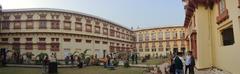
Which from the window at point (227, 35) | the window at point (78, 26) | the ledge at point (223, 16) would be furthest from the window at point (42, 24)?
the ledge at point (223, 16)

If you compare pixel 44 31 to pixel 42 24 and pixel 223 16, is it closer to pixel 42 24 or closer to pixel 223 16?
pixel 42 24

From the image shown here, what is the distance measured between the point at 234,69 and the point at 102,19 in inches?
1728

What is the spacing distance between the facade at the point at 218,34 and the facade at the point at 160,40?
52.1 m

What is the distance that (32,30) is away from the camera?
Answer: 45.2m

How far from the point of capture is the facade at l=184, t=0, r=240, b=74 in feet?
38.9

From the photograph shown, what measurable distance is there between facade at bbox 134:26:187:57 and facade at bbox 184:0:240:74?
52086 mm

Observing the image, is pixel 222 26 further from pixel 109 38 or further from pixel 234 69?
pixel 109 38

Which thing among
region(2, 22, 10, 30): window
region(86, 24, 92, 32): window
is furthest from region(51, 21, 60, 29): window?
region(2, 22, 10, 30): window

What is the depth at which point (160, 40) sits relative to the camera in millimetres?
72688

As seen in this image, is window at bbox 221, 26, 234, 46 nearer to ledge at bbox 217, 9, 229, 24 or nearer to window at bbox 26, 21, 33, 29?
ledge at bbox 217, 9, 229, 24

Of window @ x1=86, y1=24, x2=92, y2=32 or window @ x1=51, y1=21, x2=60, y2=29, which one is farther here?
window @ x1=86, y1=24, x2=92, y2=32

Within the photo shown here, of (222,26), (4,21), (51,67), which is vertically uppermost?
(4,21)

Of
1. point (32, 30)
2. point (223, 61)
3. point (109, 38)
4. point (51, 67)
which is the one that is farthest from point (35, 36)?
point (223, 61)

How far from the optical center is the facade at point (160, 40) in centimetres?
7075
